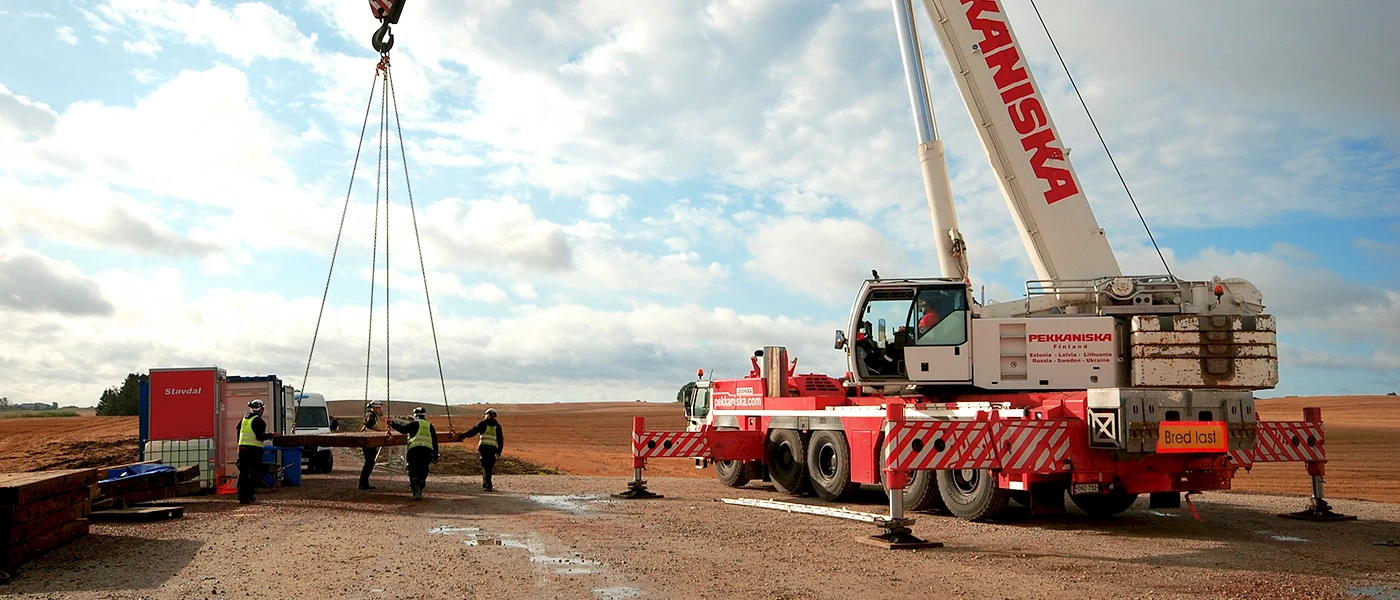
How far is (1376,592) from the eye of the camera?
820 cm

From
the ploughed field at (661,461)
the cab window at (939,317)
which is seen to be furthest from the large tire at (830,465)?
the cab window at (939,317)

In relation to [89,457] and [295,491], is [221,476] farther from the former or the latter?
[89,457]

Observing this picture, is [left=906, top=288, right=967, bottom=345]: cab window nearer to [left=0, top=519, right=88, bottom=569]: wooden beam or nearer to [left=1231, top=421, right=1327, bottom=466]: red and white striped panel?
[left=1231, top=421, right=1327, bottom=466]: red and white striped panel

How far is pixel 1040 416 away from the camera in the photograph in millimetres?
12172

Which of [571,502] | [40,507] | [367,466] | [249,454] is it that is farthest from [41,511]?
[367,466]

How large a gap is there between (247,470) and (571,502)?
4887 millimetres

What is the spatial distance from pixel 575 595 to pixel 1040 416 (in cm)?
666

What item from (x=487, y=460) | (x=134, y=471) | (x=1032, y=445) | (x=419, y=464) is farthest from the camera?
(x=487, y=460)

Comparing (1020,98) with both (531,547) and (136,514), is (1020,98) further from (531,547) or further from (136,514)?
(136,514)

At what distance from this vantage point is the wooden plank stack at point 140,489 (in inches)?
509

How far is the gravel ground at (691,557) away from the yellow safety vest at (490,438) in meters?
3.71

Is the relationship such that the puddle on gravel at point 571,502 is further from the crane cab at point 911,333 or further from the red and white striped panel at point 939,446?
the red and white striped panel at point 939,446

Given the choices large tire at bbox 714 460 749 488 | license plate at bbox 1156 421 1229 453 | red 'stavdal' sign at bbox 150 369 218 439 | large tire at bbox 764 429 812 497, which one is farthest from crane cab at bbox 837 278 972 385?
red 'stavdal' sign at bbox 150 369 218 439

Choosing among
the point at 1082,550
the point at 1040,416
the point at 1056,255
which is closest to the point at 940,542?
the point at 1082,550
